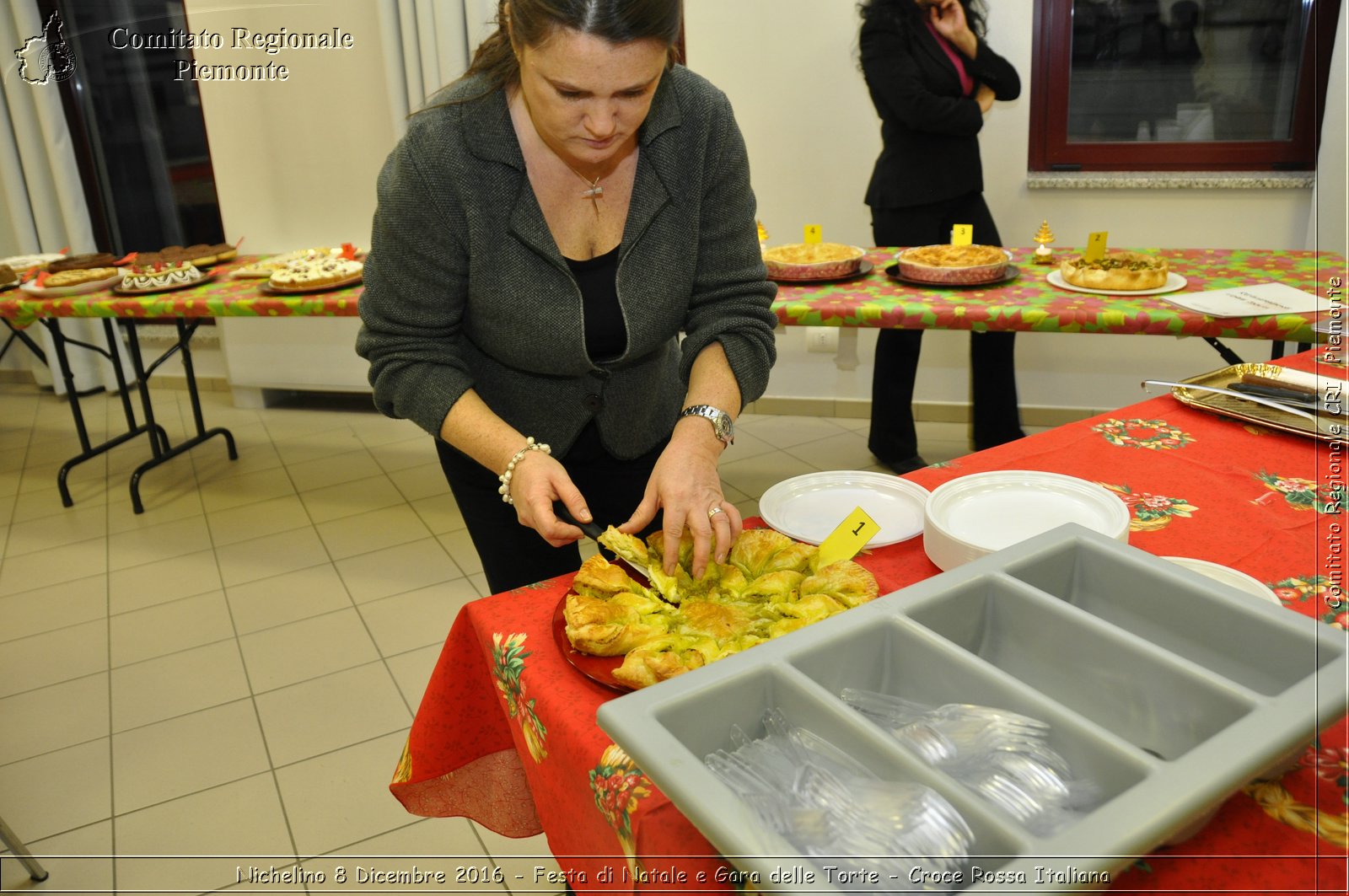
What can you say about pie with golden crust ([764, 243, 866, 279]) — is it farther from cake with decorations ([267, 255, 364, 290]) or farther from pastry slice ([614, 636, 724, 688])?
pastry slice ([614, 636, 724, 688])

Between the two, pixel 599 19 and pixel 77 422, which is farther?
pixel 77 422

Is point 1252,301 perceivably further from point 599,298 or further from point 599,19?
point 599,19

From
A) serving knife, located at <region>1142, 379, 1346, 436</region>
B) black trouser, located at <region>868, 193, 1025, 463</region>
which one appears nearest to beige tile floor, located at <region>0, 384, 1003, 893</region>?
black trouser, located at <region>868, 193, 1025, 463</region>

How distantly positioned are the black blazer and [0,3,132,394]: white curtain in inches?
134

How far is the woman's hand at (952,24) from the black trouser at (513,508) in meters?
2.03

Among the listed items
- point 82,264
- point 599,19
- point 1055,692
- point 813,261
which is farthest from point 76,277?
point 1055,692

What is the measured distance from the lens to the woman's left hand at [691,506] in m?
1.03

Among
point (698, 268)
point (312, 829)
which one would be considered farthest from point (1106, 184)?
point (312, 829)

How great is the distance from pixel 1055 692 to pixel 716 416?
0.61 metres

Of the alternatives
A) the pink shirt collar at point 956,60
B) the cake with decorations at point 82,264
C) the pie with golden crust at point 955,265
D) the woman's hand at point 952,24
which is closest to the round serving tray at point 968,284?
the pie with golden crust at point 955,265

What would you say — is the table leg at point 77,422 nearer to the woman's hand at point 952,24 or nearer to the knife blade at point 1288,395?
the woman's hand at point 952,24

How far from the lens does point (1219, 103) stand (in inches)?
130

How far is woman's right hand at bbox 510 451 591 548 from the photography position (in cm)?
108

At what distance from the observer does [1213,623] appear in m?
0.75
